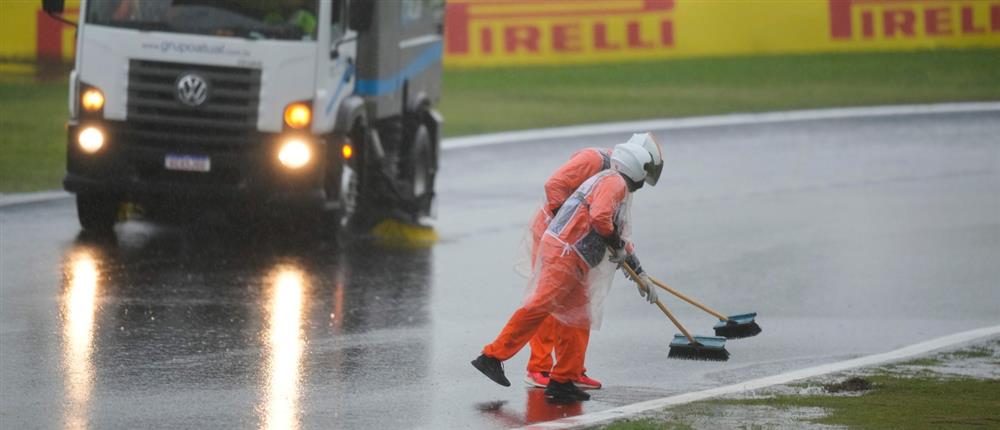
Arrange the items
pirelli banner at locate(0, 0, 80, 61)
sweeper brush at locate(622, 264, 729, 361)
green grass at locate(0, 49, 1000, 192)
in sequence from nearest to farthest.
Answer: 1. sweeper brush at locate(622, 264, 729, 361)
2. green grass at locate(0, 49, 1000, 192)
3. pirelli banner at locate(0, 0, 80, 61)

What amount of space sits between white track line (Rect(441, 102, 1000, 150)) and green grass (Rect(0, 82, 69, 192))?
16.8ft

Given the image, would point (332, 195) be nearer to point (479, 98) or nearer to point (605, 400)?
point (605, 400)

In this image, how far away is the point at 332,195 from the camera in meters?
15.6

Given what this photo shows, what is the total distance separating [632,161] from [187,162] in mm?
6220

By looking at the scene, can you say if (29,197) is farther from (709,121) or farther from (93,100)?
(709,121)

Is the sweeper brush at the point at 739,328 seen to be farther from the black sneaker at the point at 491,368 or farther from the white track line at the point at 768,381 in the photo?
the black sneaker at the point at 491,368

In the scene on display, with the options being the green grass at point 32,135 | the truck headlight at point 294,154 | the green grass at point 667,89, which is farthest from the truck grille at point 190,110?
the green grass at point 667,89

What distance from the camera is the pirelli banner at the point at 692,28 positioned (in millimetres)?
32344

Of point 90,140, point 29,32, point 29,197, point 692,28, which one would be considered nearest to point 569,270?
point 90,140

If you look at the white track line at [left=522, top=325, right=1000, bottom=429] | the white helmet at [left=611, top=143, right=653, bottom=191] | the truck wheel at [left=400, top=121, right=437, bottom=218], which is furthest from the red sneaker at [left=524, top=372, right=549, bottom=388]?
the truck wheel at [left=400, top=121, right=437, bottom=218]

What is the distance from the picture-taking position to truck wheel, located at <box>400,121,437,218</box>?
17609 mm

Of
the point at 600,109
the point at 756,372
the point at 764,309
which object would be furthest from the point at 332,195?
the point at 600,109

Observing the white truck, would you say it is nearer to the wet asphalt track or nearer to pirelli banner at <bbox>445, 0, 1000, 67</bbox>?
the wet asphalt track

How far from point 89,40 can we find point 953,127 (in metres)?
14.7
